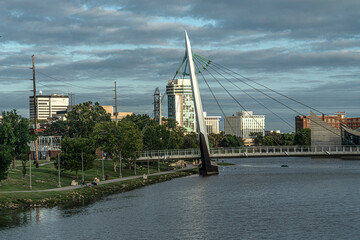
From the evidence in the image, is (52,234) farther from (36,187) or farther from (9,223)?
(36,187)

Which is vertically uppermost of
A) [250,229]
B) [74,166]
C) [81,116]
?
[81,116]

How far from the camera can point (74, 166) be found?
108 metres

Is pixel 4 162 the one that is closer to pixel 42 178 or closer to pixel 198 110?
pixel 42 178

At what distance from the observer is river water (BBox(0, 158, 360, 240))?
6222 centimetres

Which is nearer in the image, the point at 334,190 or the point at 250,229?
the point at 250,229

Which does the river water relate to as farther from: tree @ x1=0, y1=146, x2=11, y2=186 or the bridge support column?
the bridge support column

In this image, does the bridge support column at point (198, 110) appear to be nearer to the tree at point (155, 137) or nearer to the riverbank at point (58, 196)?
the riverbank at point (58, 196)

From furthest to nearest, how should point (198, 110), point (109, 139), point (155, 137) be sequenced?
point (155, 137) < point (109, 139) < point (198, 110)

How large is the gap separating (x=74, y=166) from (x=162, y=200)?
959 inches

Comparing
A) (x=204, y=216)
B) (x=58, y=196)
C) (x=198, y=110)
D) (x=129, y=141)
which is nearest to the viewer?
(x=204, y=216)

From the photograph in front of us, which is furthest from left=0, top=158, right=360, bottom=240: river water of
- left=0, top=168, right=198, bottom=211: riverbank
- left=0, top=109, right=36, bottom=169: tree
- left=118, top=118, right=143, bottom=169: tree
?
left=118, top=118, right=143, bottom=169: tree

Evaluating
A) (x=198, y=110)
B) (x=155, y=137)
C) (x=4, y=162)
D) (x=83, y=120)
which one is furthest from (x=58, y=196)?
(x=83, y=120)

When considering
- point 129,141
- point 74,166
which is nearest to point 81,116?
point 129,141

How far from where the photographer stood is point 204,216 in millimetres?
74562
